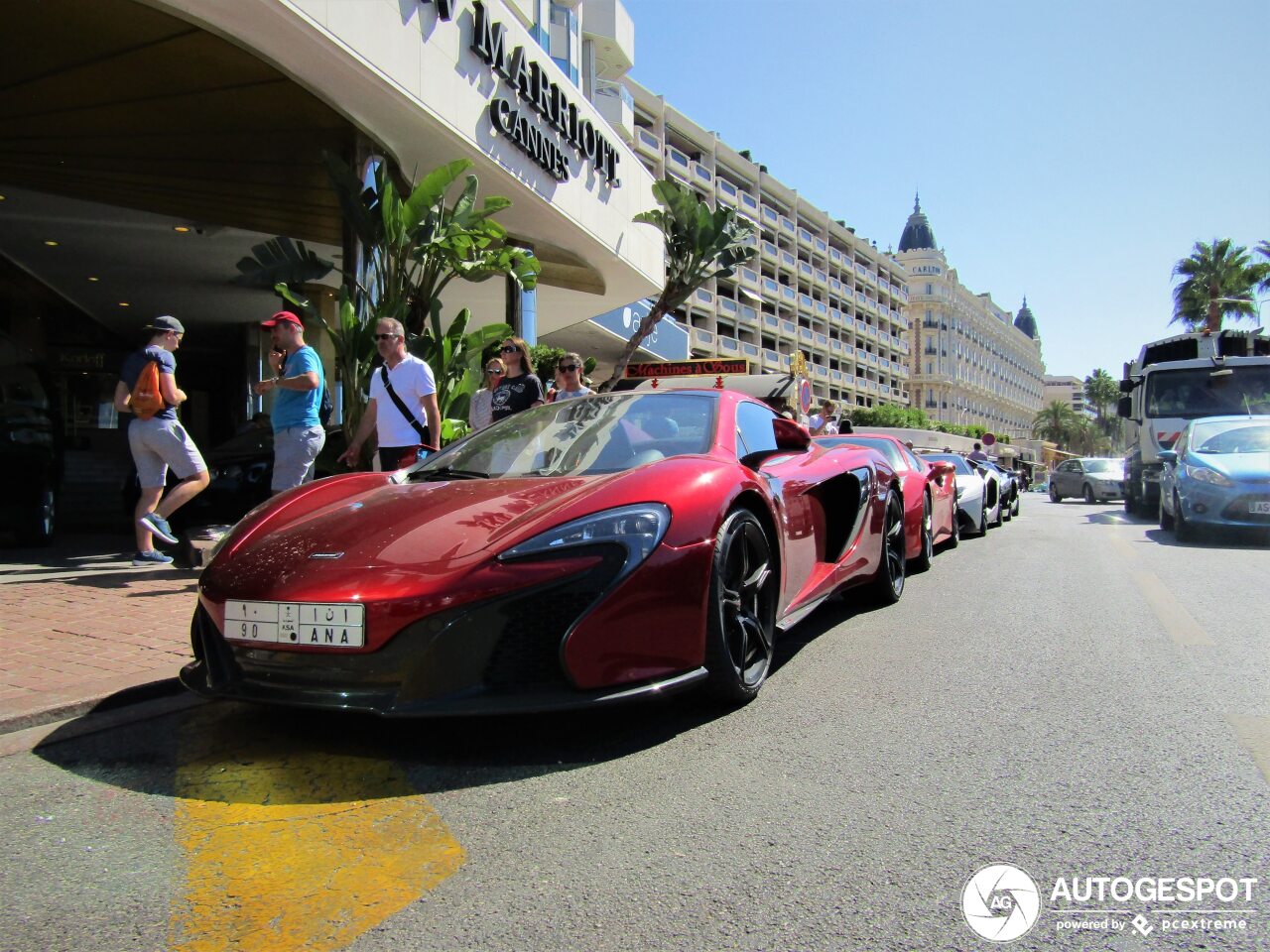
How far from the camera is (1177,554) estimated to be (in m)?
8.78

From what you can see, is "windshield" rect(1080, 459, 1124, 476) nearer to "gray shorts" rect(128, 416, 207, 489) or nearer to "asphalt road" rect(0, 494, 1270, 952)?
"asphalt road" rect(0, 494, 1270, 952)

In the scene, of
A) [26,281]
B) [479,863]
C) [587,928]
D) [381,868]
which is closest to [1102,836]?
[587,928]

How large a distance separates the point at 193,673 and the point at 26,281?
738 inches

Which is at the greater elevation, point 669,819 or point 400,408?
point 400,408

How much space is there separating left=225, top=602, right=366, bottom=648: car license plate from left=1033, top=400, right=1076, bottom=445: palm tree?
13745cm

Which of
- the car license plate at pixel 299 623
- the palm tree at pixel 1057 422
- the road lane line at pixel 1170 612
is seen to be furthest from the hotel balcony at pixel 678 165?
the palm tree at pixel 1057 422

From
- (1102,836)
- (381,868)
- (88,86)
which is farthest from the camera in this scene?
(88,86)

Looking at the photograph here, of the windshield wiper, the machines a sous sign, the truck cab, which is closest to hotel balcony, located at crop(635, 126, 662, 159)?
the machines a sous sign

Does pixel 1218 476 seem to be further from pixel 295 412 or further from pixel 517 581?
pixel 517 581

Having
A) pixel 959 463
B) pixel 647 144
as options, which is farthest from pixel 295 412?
pixel 647 144

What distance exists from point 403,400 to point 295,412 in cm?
79

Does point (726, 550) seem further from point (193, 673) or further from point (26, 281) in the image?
point (26, 281)

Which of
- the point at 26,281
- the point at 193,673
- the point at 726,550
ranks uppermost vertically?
the point at 26,281

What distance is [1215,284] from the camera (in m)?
43.5
